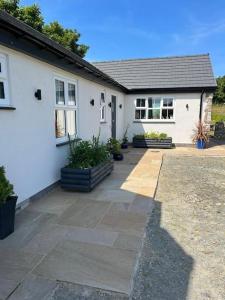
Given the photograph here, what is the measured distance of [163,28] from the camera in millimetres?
12820

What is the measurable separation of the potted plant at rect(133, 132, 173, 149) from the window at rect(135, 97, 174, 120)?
99 centimetres

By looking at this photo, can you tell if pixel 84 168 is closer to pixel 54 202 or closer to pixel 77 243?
pixel 54 202

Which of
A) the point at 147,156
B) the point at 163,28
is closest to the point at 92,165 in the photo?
the point at 147,156

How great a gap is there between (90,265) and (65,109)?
408 cm

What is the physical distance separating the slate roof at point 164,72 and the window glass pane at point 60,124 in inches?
294

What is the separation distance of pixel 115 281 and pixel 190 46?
1762cm

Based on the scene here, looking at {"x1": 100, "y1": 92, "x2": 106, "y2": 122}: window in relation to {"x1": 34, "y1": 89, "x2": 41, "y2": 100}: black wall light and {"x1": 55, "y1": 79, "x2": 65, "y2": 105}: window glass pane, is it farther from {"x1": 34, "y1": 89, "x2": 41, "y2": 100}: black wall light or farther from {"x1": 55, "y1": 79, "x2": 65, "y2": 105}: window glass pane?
{"x1": 34, "y1": 89, "x2": 41, "y2": 100}: black wall light

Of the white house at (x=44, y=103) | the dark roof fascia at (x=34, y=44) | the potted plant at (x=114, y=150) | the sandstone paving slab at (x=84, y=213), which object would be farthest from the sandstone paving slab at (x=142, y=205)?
the potted plant at (x=114, y=150)

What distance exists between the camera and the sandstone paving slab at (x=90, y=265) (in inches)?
97.1

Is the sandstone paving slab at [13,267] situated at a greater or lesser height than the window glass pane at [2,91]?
lesser

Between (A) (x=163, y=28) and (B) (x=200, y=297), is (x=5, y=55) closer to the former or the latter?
(B) (x=200, y=297)

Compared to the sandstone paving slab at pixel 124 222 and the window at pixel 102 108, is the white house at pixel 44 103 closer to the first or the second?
the window at pixel 102 108

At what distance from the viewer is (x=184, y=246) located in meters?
3.20

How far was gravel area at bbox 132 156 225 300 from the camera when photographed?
2.40 m
